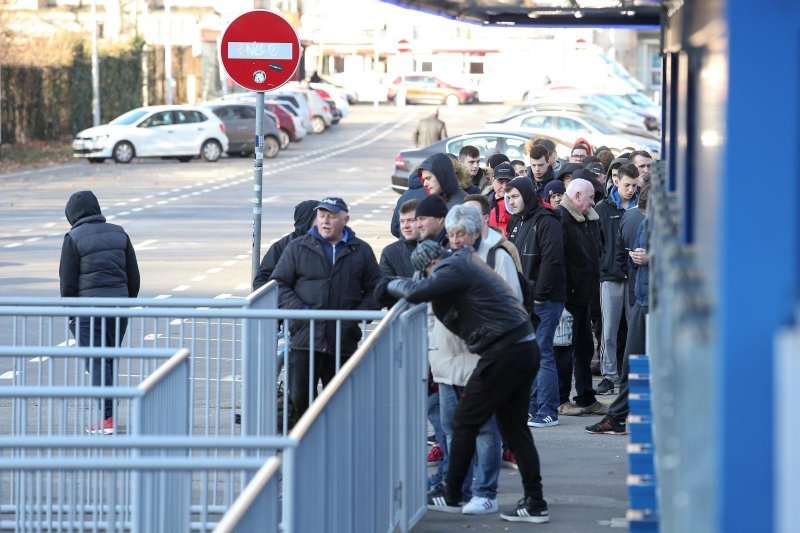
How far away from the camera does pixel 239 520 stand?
416 cm

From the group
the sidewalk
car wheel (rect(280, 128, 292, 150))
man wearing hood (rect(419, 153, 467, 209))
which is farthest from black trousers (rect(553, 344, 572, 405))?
car wheel (rect(280, 128, 292, 150))

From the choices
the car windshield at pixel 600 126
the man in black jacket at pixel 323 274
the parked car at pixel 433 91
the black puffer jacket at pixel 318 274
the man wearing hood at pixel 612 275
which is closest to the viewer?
the man in black jacket at pixel 323 274

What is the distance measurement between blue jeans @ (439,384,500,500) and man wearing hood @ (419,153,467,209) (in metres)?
2.86

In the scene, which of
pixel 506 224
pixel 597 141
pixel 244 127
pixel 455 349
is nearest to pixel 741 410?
pixel 455 349

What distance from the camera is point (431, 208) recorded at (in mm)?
8602

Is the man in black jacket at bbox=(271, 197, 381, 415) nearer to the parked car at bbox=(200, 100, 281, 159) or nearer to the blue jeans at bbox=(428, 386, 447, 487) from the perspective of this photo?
the blue jeans at bbox=(428, 386, 447, 487)

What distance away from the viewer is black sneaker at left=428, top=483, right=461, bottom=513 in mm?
8422

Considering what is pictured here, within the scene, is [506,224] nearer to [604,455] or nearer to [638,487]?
[604,455]

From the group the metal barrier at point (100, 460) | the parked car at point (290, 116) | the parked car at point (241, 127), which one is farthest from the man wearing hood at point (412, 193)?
the parked car at point (290, 116)

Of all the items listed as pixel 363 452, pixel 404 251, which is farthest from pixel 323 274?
pixel 363 452

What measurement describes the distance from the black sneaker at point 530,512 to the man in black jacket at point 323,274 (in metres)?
1.54

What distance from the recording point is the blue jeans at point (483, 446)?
27.2 ft

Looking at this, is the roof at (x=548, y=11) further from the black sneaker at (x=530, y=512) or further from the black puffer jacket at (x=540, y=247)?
the black sneaker at (x=530, y=512)

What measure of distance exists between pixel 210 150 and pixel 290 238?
34097mm
